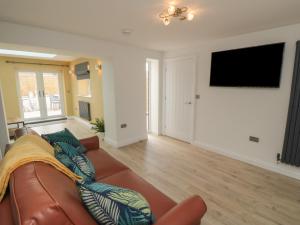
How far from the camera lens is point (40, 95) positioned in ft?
20.8

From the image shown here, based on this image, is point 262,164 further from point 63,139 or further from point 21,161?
point 21,161

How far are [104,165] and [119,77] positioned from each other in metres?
2.16

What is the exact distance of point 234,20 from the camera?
7.34 ft

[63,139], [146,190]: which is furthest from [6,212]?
[63,139]

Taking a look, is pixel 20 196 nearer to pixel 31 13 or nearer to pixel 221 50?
pixel 31 13

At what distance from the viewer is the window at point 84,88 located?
18.3ft

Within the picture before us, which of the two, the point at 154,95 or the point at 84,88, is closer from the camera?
the point at 154,95

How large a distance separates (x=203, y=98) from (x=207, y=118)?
1.44 ft

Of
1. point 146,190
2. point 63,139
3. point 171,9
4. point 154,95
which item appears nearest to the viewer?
point 146,190

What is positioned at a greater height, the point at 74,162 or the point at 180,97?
the point at 180,97

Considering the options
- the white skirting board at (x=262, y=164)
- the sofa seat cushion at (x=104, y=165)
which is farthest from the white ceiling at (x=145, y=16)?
the white skirting board at (x=262, y=164)

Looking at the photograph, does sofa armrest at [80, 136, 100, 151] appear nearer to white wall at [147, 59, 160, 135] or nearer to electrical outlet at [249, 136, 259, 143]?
white wall at [147, 59, 160, 135]

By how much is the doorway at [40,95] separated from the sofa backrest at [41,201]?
624 cm

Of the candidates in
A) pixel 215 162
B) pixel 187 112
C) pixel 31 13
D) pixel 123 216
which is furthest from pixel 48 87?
pixel 123 216
